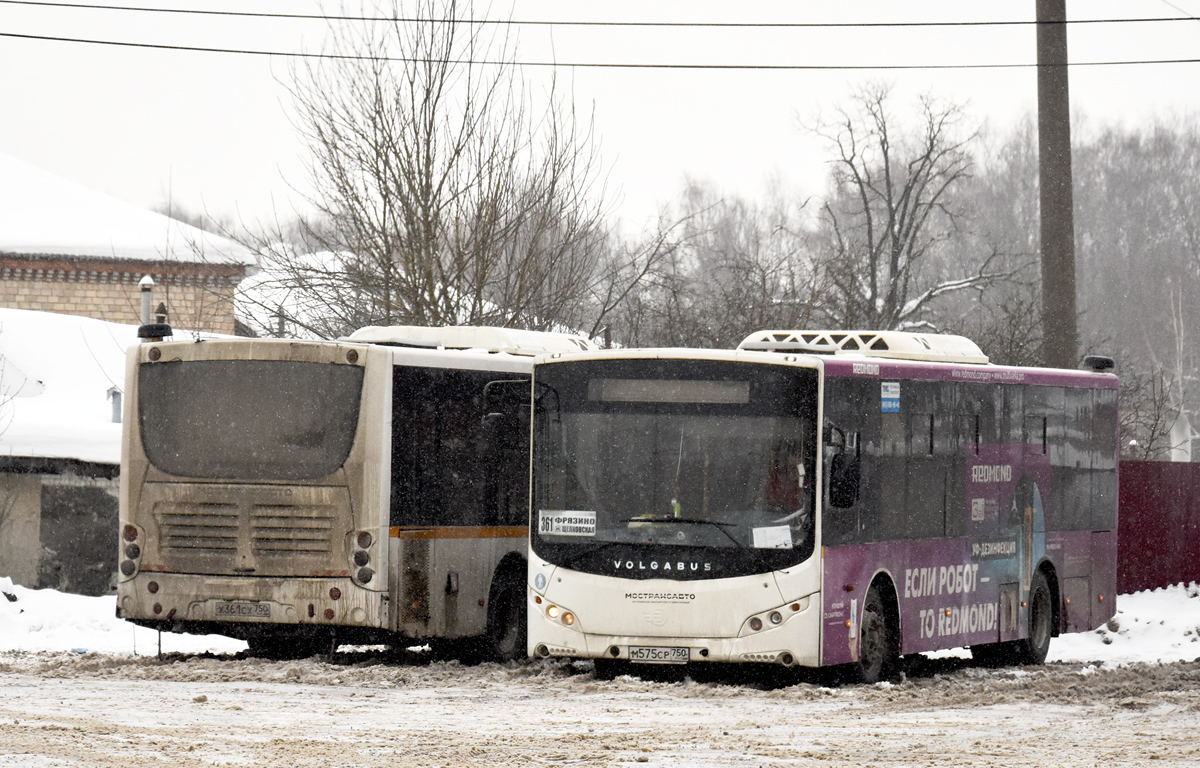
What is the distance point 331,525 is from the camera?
14562 millimetres

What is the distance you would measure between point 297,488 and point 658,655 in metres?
3.12

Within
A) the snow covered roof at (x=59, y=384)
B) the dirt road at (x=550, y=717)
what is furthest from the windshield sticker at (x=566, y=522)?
the snow covered roof at (x=59, y=384)

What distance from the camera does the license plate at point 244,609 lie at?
14.6 metres

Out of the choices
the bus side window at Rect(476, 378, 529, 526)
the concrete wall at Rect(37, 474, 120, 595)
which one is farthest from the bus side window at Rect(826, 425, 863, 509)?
the concrete wall at Rect(37, 474, 120, 595)

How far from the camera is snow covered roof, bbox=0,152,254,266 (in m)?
43.1

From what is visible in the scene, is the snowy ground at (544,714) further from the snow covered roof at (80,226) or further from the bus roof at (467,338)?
the snow covered roof at (80,226)

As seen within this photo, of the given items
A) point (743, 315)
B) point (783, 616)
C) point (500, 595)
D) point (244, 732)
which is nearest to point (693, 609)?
point (783, 616)

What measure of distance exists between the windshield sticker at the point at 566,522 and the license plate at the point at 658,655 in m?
0.96

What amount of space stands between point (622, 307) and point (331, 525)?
57.2ft

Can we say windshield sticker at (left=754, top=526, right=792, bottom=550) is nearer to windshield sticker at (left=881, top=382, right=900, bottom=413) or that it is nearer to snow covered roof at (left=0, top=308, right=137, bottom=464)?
windshield sticker at (left=881, top=382, right=900, bottom=413)

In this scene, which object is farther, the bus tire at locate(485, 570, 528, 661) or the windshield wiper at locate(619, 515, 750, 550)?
the bus tire at locate(485, 570, 528, 661)

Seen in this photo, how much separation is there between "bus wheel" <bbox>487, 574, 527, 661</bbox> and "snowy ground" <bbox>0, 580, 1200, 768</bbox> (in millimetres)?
435

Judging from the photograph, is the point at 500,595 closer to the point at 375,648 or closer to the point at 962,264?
the point at 375,648

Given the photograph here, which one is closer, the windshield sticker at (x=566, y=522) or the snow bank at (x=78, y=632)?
the windshield sticker at (x=566, y=522)
